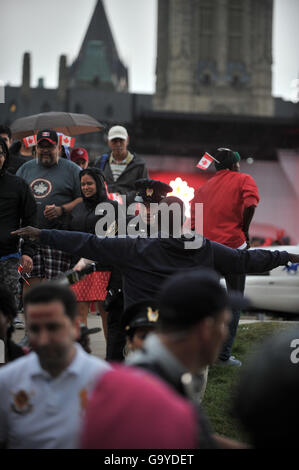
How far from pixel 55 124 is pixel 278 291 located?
4.32 m

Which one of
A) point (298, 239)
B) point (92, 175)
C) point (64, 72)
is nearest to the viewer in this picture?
point (92, 175)

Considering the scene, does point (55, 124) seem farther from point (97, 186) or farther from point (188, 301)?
point (188, 301)

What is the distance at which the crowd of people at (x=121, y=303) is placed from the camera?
1.81m

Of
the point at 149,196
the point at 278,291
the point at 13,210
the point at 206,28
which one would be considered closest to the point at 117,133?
the point at 13,210

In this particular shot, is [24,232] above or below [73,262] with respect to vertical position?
above

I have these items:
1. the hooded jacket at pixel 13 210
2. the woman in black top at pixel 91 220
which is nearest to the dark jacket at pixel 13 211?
the hooded jacket at pixel 13 210

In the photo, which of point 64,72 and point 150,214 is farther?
point 64,72

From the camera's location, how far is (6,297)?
3.94 meters

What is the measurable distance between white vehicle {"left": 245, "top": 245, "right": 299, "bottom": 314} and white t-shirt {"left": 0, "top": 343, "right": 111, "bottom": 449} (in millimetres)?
8854

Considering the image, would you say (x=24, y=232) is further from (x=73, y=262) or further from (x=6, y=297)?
(x=73, y=262)

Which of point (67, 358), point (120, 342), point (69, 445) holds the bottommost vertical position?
point (120, 342)
